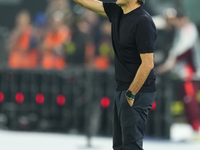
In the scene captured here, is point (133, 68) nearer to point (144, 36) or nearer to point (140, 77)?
point (140, 77)

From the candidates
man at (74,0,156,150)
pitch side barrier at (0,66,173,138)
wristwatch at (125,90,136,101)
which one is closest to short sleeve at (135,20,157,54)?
man at (74,0,156,150)

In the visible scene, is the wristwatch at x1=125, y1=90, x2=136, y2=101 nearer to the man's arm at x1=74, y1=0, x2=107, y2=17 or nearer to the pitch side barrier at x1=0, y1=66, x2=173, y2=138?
the man's arm at x1=74, y1=0, x2=107, y2=17

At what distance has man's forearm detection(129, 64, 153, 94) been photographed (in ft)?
12.4

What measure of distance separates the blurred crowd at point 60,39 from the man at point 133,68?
5148mm

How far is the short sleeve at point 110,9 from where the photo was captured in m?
4.12

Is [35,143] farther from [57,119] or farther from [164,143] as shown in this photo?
[164,143]

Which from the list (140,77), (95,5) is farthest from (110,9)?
(140,77)

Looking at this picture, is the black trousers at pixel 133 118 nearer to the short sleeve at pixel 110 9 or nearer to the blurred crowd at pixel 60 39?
the short sleeve at pixel 110 9

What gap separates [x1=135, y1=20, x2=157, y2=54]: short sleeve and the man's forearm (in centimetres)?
12

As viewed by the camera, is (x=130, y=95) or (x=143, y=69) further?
(x=130, y=95)

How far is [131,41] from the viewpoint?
3.82 metres

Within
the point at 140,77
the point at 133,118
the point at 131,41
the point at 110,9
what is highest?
the point at 110,9

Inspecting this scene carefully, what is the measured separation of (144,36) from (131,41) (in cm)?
13

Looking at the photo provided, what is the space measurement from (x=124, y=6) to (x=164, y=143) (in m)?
4.34
